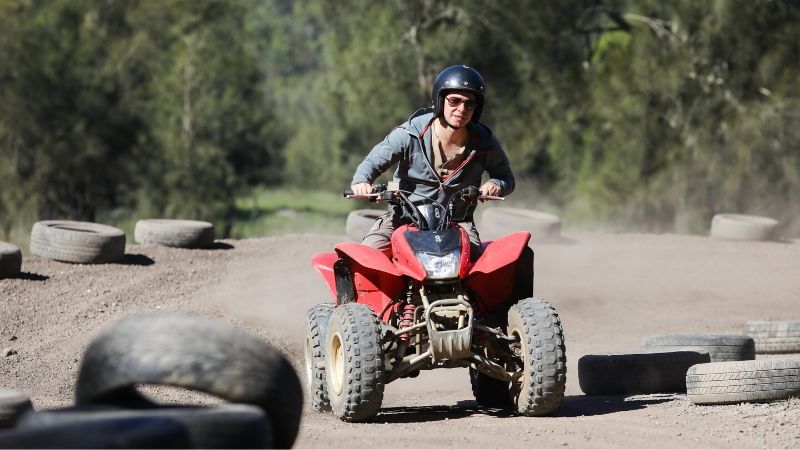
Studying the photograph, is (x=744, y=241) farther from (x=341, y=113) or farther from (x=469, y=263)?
(x=341, y=113)

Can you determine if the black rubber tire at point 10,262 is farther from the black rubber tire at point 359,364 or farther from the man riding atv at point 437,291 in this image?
the black rubber tire at point 359,364

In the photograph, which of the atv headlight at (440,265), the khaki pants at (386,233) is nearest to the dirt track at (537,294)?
the atv headlight at (440,265)

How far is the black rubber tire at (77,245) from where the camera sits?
14211mm

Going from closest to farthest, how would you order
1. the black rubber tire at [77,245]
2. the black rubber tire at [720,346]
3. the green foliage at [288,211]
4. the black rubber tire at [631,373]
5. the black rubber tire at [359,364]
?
the black rubber tire at [359,364] < the black rubber tire at [631,373] < the black rubber tire at [720,346] < the black rubber tire at [77,245] < the green foliage at [288,211]

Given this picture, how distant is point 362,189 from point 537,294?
21.2 feet

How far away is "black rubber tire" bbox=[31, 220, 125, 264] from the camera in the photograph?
1421 cm

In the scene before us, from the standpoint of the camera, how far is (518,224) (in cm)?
1739

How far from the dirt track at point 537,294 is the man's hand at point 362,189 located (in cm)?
146

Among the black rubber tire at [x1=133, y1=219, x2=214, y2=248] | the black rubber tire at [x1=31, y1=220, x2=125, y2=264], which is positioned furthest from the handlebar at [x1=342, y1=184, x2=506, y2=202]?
the black rubber tire at [x1=133, y1=219, x2=214, y2=248]

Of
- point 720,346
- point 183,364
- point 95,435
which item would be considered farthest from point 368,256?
point 95,435

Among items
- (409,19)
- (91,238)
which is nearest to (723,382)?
(91,238)

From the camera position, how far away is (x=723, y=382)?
8.33m

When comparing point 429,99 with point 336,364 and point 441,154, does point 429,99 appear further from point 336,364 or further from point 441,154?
A: point 336,364

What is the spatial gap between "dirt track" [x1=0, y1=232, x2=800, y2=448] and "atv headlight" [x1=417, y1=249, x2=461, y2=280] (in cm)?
89
